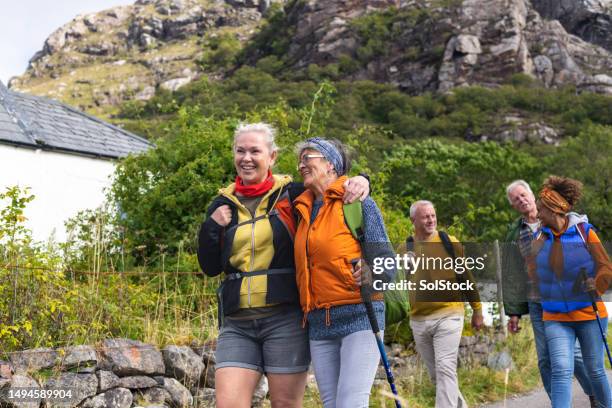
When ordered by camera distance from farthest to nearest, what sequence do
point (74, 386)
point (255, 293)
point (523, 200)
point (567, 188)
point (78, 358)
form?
point (523, 200) → point (567, 188) → point (78, 358) → point (74, 386) → point (255, 293)

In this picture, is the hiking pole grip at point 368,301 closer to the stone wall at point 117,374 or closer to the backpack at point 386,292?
the backpack at point 386,292

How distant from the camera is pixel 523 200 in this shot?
5664 mm

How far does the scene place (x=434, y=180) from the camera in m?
28.6

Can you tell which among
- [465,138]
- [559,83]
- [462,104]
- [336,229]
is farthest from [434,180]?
[559,83]

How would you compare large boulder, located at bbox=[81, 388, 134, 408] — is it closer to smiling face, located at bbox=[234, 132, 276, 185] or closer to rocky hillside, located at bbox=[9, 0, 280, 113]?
smiling face, located at bbox=[234, 132, 276, 185]

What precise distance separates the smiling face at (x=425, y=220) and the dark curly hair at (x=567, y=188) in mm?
912

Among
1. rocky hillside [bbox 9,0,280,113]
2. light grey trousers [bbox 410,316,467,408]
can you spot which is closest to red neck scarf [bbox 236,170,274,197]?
light grey trousers [bbox 410,316,467,408]

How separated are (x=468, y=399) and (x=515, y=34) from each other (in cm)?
10208

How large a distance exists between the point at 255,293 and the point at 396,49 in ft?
371

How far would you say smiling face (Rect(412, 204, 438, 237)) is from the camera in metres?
5.36

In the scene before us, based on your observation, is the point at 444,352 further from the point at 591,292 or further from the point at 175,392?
the point at 175,392

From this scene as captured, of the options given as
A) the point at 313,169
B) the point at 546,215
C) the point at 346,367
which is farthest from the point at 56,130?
the point at 346,367

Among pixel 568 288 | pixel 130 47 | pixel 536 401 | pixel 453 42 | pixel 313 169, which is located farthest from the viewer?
pixel 130 47

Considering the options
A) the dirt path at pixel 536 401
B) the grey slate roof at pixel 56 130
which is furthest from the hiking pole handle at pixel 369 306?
the grey slate roof at pixel 56 130
